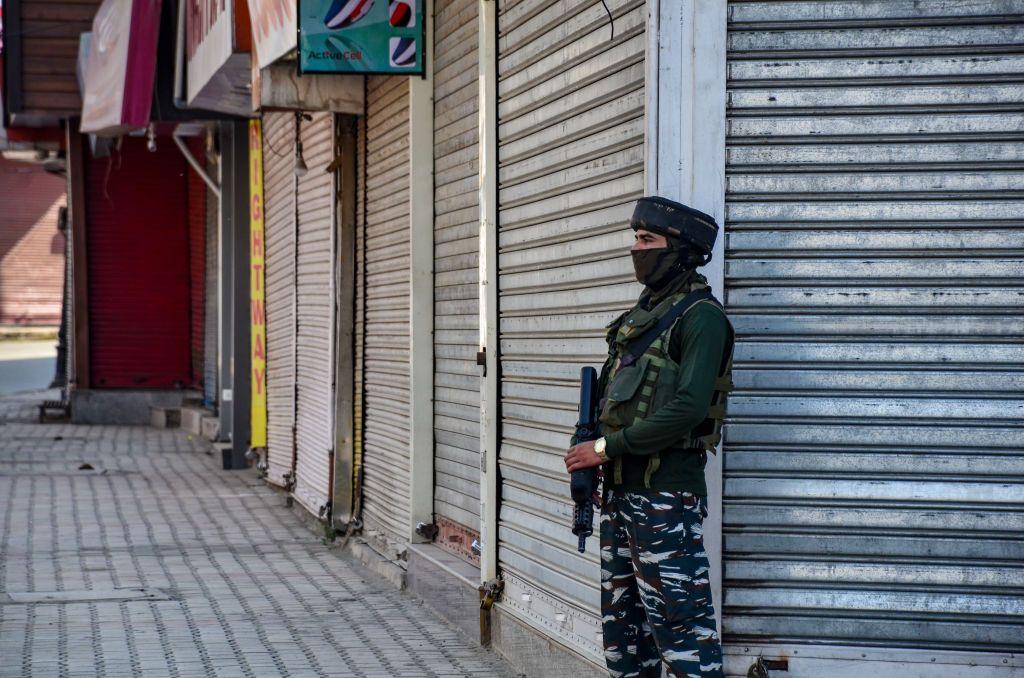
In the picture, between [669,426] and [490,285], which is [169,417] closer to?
[490,285]

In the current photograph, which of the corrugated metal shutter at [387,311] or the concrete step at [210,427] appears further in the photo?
the concrete step at [210,427]

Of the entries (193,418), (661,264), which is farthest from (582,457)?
(193,418)

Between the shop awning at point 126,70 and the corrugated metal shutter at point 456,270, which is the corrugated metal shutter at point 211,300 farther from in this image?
the corrugated metal shutter at point 456,270

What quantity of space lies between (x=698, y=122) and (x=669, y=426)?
1225 millimetres

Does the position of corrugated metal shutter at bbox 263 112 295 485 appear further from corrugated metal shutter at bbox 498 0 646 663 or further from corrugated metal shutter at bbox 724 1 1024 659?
corrugated metal shutter at bbox 724 1 1024 659

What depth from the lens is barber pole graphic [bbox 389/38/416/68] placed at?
834 cm

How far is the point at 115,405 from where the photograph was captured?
834 inches

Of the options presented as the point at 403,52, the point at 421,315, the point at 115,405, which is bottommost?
the point at 115,405

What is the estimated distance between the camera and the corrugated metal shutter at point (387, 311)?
8.97 meters

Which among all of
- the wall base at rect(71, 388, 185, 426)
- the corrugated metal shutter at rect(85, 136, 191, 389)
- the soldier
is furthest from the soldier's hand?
the corrugated metal shutter at rect(85, 136, 191, 389)

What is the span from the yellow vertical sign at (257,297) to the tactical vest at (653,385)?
409 inches

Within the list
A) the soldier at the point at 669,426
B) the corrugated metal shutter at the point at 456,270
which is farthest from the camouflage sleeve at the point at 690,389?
the corrugated metal shutter at the point at 456,270

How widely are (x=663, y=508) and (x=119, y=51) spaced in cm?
1259

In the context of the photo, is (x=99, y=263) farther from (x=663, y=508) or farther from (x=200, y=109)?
(x=663, y=508)
